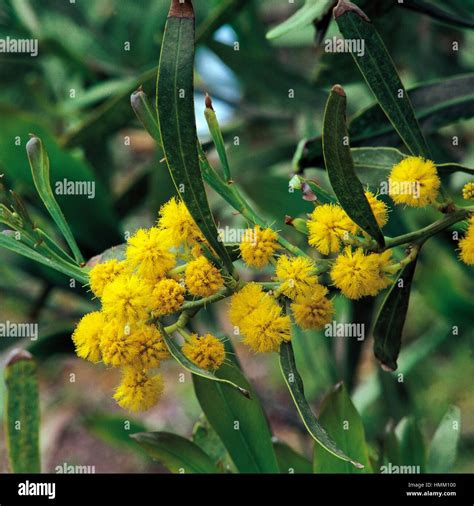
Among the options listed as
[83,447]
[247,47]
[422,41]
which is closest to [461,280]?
[422,41]

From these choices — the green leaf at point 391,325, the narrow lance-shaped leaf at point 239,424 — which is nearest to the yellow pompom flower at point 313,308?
the green leaf at point 391,325

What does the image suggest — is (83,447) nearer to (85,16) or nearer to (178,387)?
(178,387)

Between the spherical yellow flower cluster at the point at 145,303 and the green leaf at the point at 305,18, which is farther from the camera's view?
the green leaf at the point at 305,18

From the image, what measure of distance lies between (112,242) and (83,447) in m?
1.50

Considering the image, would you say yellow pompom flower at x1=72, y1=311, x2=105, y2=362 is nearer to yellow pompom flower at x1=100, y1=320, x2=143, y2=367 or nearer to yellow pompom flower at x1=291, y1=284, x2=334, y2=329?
yellow pompom flower at x1=100, y1=320, x2=143, y2=367

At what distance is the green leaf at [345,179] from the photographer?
2.36ft

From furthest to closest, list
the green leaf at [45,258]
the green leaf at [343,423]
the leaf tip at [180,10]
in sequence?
the green leaf at [343,423] < the green leaf at [45,258] < the leaf tip at [180,10]

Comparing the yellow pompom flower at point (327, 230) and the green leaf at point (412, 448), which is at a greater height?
the yellow pompom flower at point (327, 230)

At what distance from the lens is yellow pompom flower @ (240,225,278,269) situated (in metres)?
0.76

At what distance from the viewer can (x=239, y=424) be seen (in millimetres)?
985

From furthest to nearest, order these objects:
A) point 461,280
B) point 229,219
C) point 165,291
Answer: point 229,219 → point 461,280 → point 165,291

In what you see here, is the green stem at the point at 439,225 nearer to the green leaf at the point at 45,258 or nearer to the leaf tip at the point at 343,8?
the leaf tip at the point at 343,8

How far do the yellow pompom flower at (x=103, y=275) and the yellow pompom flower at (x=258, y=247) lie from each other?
128 mm

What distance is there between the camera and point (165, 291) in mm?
731
